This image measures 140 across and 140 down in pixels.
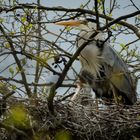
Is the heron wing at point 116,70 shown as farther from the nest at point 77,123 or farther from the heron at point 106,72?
the nest at point 77,123

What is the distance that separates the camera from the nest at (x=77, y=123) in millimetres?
3338

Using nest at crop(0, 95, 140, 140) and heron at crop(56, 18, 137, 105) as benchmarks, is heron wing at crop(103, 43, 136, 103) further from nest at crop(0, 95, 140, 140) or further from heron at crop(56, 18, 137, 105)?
nest at crop(0, 95, 140, 140)

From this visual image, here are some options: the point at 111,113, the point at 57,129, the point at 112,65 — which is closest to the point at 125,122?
the point at 111,113

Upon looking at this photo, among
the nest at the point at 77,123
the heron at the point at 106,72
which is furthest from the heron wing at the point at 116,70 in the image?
the nest at the point at 77,123

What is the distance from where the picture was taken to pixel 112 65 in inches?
193

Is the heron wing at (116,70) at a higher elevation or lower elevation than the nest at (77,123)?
higher

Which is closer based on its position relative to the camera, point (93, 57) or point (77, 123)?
point (77, 123)

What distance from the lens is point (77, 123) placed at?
3.44 metres

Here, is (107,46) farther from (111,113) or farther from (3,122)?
(3,122)

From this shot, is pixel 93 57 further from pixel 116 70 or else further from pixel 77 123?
pixel 77 123

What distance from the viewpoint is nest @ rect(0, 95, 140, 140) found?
11.0ft

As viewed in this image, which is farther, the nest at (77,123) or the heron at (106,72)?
the heron at (106,72)

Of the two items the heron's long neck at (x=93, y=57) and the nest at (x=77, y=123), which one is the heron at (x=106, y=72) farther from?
the nest at (x=77, y=123)

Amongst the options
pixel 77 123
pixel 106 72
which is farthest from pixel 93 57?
pixel 77 123
